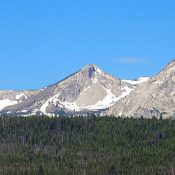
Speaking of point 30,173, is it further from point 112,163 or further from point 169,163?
point 169,163

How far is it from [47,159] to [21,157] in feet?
24.7

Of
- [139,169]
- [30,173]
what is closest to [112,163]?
[139,169]

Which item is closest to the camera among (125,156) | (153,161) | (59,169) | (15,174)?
(15,174)

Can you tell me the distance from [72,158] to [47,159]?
7548 mm

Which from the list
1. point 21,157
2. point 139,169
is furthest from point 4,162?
point 139,169

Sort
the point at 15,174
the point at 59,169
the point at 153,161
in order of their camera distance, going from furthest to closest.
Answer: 1. the point at 153,161
2. the point at 59,169
3. the point at 15,174

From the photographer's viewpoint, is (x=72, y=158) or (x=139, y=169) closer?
(x=139, y=169)

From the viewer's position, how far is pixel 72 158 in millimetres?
197125

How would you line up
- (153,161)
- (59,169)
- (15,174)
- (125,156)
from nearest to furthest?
(15,174) < (59,169) < (153,161) < (125,156)

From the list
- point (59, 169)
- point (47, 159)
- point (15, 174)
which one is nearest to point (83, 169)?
point (59, 169)

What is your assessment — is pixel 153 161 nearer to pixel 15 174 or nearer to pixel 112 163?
pixel 112 163

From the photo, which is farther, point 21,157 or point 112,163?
point 21,157

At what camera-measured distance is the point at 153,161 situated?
186 m

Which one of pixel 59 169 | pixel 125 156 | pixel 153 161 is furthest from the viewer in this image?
pixel 125 156
